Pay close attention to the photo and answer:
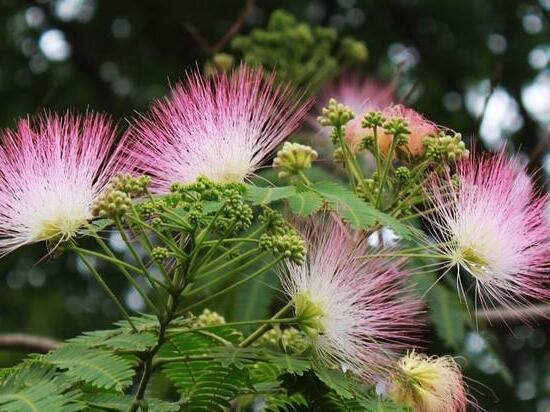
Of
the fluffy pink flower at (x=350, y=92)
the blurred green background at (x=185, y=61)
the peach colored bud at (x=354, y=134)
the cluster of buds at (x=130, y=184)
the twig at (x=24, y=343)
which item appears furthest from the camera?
the blurred green background at (x=185, y=61)

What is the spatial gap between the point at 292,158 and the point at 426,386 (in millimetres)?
685

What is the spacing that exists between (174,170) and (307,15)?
5.52 metres

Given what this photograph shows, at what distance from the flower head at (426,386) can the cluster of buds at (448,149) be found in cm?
52

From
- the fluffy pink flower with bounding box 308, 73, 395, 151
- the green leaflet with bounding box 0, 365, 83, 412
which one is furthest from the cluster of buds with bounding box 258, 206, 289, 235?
the fluffy pink flower with bounding box 308, 73, 395, 151

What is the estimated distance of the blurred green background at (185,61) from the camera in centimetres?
771

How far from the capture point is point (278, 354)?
2.63m

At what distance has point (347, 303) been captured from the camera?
2.71m

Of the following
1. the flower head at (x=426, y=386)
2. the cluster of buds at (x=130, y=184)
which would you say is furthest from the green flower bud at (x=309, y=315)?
the cluster of buds at (x=130, y=184)

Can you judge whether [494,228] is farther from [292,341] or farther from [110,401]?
[110,401]

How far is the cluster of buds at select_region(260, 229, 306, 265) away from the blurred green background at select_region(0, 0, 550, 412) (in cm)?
490

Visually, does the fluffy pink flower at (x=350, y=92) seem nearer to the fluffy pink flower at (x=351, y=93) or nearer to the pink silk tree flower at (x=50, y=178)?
the fluffy pink flower at (x=351, y=93)

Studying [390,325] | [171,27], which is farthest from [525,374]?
[390,325]

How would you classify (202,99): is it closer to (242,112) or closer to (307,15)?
(242,112)

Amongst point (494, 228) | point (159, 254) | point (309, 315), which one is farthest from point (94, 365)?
point (494, 228)
